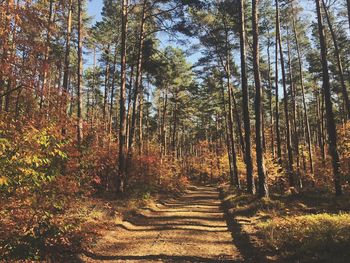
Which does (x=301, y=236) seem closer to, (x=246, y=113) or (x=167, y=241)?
(x=167, y=241)

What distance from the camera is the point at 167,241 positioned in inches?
374

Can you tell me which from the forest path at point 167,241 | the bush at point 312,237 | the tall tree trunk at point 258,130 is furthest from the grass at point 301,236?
the tall tree trunk at point 258,130

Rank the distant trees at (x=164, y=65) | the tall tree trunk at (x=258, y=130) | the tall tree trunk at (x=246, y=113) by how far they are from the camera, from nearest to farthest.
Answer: the distant trees at (x=164, y=65) → the tall tree trunk at (x=258, y=130) → the tall tree trunk at (x=246, y=113)

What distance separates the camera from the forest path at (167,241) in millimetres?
7969

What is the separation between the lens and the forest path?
7.97 meters

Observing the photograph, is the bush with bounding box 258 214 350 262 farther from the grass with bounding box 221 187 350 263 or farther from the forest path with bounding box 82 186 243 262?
the forest path with bounding box 82 186 243 262

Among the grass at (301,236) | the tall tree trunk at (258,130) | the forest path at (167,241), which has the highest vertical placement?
the tall tree trunk at (258,130)

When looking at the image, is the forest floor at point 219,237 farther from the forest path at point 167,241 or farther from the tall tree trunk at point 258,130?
the tall tree trunk at point 258,130

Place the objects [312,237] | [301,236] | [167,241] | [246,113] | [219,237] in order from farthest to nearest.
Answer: [246,113]
[219,237]
[167,241]
[301,236]
[312,237]

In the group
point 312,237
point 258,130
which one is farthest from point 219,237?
point 258,130

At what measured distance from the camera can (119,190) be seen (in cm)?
1669

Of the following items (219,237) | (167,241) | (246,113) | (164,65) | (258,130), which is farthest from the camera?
(164,65)

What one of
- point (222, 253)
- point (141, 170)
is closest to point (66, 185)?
point (222, 253)

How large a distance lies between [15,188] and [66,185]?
2411mm
